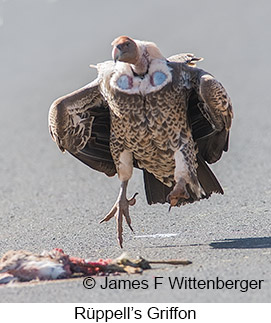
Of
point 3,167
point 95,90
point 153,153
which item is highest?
point 95,90

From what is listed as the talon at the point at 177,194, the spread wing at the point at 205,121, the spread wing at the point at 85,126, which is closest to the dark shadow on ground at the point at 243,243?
the talon at the point at 177,194

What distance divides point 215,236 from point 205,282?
2.07 metres

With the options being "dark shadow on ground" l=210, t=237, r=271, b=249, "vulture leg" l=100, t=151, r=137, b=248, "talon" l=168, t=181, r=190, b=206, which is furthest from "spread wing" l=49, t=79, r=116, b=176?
"dark shadow on ground" l=210, t=237, r=271, b=249

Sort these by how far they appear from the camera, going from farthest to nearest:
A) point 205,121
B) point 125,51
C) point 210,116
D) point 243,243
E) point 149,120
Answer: point 205,121 → point 210,116 → point 149,120 → point 125,51 → point 243,243

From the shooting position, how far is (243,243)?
26.8ft

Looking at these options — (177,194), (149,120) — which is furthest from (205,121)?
(177,194)

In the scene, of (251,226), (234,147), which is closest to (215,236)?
(251,226)

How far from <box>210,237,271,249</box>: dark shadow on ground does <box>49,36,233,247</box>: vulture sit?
553 mm

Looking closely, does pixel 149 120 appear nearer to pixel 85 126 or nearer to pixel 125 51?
pixel 125 51

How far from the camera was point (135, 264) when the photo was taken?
7160mm

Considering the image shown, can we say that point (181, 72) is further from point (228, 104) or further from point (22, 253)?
point (22, 253)

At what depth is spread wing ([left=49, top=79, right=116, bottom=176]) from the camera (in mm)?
8766

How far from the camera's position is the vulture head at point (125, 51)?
8.28 m

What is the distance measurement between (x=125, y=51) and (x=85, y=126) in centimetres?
105
